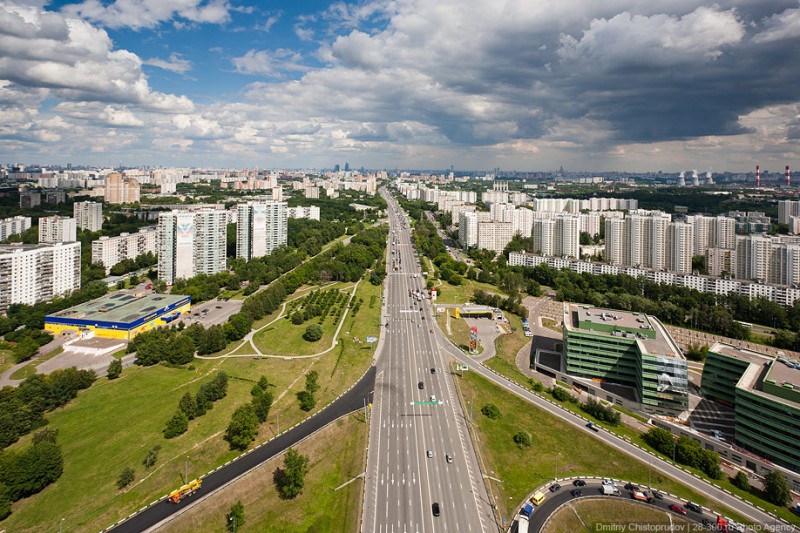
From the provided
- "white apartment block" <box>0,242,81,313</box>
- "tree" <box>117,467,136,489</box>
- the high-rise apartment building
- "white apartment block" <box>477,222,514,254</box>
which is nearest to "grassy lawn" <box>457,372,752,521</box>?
"tree" <box>117,467,136,489</box>

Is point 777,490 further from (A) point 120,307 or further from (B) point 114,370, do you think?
(A) point 120,307

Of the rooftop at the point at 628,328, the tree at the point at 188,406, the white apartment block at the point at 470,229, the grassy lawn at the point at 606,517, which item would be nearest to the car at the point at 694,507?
the grassy lawn at the point at 606,517

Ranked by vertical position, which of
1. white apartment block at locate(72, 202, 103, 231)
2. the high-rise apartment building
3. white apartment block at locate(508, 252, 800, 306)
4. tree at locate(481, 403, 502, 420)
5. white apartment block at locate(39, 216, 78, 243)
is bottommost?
tree at locate(481, 403, 502, 420)

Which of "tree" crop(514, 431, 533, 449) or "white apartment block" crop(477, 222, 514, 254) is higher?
"white apartment block" crop(477, 222, 514, 254)

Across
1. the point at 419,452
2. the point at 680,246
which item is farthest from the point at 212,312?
the point at 680,246

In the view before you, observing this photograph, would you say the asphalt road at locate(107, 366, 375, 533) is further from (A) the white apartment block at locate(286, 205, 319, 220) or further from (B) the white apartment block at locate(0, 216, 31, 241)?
(A) the white apartment block at locate(286, 205, 319, 220)

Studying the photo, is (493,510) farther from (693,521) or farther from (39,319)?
(39,319)

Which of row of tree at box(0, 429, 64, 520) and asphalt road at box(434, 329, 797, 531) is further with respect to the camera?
asphalt road at box(434, 329, 797, 531)
